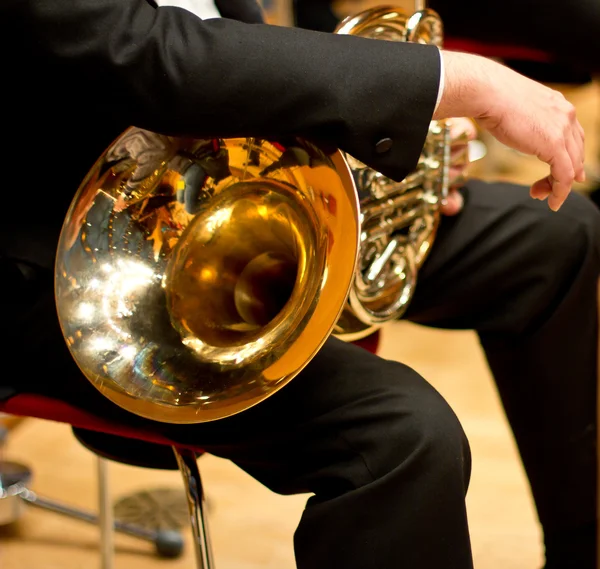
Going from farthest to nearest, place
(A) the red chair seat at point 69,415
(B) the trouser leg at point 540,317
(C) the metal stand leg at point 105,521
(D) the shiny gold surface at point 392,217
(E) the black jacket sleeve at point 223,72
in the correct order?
(C) the metal stand leg at point 105,521, (B) the trouser leg at point 540,317, (D) the shiny gold surface at point 392,217, (A) the red chair seat at point 69,415, (E) the black jacket sleeve at point 223,72

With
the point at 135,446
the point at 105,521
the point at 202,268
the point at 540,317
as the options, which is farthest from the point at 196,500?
the point at 540,317

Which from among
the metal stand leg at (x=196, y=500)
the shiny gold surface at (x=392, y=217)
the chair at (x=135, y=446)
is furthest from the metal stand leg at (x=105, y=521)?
the shiny gold surface at (x=392, y=217)

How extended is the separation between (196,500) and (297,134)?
393mm

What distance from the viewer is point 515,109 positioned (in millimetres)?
769

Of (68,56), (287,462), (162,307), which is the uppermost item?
(68,56)

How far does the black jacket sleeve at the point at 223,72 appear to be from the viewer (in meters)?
0.70

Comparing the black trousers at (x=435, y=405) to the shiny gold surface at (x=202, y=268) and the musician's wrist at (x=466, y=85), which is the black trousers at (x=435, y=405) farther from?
the musician's wrist at (x=466, y=85)

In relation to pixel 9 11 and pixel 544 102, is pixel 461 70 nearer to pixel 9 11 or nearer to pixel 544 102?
pixel 544 102

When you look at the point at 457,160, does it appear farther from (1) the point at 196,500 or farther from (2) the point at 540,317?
(1) the point at 196,500

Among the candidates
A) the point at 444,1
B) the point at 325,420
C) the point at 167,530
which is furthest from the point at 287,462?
the point at 444,1

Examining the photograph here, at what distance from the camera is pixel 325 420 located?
2.52 ft

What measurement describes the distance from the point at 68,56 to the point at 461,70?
0.33m

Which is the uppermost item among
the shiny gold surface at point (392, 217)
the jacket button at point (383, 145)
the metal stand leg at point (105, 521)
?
the jacket button at point (383, 145)

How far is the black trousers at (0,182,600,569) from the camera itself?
0.74m
